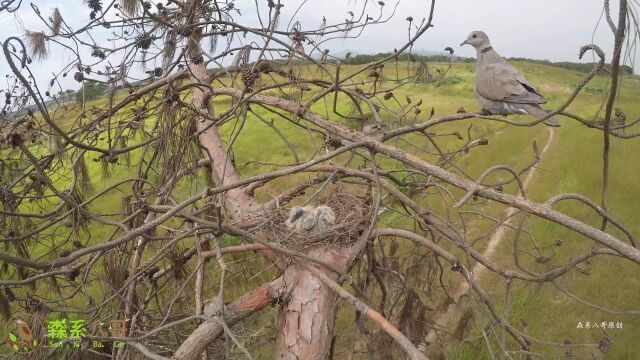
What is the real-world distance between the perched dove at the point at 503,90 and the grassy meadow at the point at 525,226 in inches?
15.3

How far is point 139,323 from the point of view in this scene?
2.33m

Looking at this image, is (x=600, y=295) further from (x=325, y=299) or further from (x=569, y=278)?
(x=325, y=299)

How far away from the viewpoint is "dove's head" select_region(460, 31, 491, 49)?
135 inches

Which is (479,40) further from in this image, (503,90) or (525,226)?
(525,226)

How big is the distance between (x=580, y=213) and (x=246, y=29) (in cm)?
621

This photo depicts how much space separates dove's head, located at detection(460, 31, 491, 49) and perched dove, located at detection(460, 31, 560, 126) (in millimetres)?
96

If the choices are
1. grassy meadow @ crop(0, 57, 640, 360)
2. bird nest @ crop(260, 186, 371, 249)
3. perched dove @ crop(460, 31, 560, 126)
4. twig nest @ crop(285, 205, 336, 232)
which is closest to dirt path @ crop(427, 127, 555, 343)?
grassy meadow @ crop(0, 57, 640, 360)

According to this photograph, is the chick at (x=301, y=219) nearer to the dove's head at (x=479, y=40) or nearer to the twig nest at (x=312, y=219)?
the twig nest at (x=312, y=219)

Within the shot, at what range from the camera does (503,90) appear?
2814 millimetres

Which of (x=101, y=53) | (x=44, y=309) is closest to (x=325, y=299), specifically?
(x=44, y=309)

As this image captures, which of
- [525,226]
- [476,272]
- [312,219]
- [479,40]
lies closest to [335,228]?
[312,219]

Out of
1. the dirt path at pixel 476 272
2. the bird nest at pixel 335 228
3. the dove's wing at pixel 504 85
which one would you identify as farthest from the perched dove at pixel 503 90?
the bird nest at pixel 335 228

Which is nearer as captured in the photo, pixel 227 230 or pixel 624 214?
pixel 227 230

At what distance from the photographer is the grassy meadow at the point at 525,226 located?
325cm
